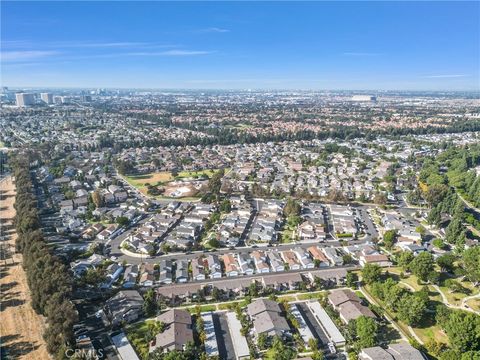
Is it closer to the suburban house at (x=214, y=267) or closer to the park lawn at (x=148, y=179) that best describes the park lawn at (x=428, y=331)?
the suburban house at (x=214, y=267)

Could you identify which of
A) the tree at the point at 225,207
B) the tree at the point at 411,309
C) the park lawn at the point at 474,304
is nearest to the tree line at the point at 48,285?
the tree at the point at 225,207

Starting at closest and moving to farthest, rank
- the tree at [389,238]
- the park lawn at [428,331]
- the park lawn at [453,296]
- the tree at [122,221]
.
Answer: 1. the park lawn at [428,331]
2. the park lawn at [453,296]
3. the tree at [389,238]
4. the tree at [122,221]

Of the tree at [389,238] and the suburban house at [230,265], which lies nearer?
the suburban house at [230,265]

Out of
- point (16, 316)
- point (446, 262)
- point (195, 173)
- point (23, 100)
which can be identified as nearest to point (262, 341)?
point (16, 316)

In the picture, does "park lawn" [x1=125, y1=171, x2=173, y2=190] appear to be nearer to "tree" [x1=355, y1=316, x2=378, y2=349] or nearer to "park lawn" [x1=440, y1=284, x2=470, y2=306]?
"tree" [x1=355, y1=316, x2=378, y2=349]

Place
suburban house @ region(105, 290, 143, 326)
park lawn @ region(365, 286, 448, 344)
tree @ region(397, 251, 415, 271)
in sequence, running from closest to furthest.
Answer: park lawn @ region(365, 286, 448, 344)
suburban house @ region(105, 290, 143, 326)
tree @ region(397, 251, 415, 271)

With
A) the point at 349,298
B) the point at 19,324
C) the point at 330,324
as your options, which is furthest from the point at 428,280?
the point at 19,324

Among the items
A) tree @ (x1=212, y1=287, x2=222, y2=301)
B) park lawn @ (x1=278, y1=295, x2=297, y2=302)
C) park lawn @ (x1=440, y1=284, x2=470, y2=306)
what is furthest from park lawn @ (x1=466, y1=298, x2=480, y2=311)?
tree @ (x1=212, y1=287, x2=222, y2=301)
